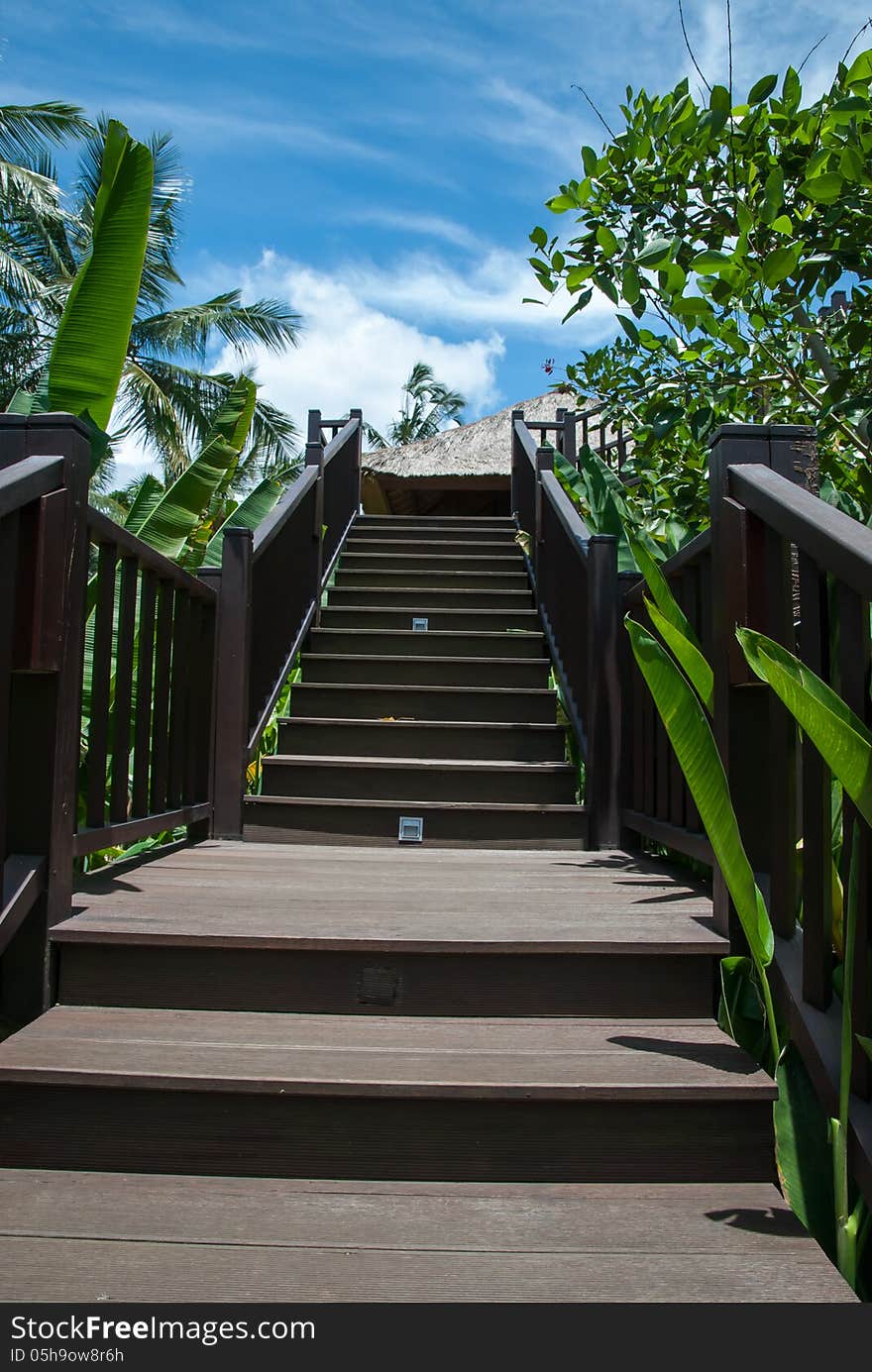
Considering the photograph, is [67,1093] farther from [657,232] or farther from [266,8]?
[266,8]

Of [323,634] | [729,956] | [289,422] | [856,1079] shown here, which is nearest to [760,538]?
[729,956]

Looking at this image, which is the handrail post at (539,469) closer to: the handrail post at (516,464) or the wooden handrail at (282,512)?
the wooden handrail at (282,512)

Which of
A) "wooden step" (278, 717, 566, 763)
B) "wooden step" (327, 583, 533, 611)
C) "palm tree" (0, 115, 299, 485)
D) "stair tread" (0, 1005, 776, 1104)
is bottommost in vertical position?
"stair tread" (0, 1005, 776, 1104)

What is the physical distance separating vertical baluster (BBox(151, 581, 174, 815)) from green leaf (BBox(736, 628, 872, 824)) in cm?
189

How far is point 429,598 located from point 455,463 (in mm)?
5401

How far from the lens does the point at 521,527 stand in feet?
22.3

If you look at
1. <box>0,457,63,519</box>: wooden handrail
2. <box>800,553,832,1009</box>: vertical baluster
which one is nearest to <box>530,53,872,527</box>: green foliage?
<box>800,553,832,1009</box>: vertical baluster

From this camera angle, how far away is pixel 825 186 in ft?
6.23

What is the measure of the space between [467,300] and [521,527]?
11.9m

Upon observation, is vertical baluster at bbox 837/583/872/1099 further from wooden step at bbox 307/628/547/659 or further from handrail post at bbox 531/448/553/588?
handrail post at bbox 531/448/553/588

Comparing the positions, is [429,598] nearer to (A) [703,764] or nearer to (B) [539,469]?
(B) [539,469]

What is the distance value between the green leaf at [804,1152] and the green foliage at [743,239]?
115 centimetres

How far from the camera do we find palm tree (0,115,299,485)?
15148mm

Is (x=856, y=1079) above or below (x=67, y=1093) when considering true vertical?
above
